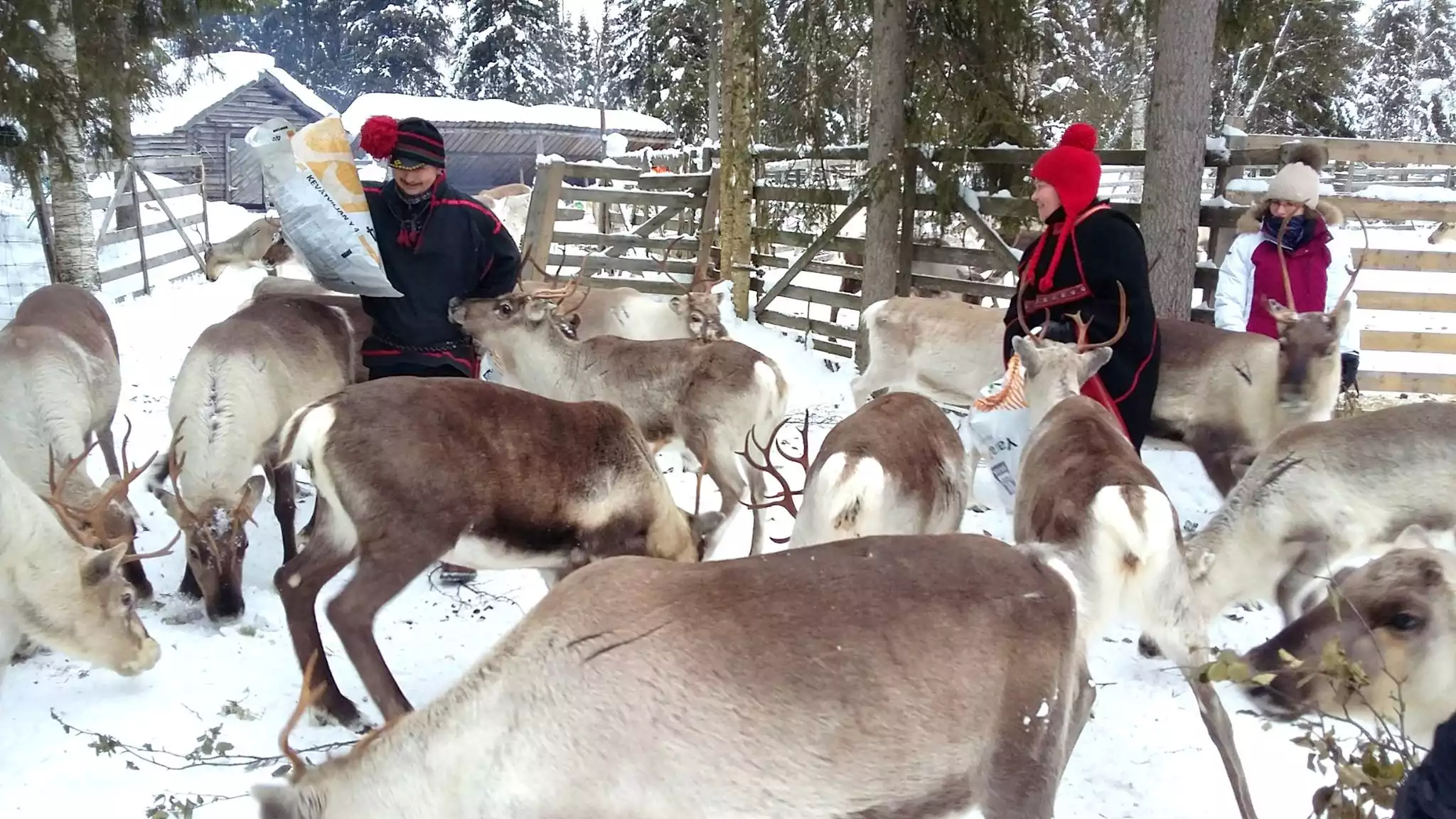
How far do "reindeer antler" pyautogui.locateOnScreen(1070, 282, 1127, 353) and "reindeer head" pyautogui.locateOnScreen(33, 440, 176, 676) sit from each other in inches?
143

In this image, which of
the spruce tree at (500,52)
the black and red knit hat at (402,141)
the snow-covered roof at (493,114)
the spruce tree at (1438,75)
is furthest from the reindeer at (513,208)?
the spruce tree at (1438,75)

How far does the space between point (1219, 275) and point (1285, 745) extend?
3.09 metres

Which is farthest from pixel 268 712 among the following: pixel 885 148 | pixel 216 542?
pixel 885 148

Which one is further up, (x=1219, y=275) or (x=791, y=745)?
(x=1219, y=275)

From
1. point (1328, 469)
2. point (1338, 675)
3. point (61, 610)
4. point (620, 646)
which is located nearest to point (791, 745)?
point (620, 646)

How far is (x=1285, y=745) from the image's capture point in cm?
377

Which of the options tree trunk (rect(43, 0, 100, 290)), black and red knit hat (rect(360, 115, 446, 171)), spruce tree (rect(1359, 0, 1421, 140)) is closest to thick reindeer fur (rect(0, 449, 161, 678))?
black and red knit hat (rect(360, 115, 446, 171))

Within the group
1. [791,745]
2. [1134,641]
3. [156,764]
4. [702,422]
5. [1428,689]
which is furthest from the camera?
[702,422]

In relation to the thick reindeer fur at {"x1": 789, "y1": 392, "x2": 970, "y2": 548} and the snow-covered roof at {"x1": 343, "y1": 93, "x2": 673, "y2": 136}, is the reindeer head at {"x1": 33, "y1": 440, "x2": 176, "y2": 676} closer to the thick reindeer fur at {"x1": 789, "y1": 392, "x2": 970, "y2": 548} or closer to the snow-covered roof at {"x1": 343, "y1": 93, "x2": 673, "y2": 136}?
the thick reindeer fur at {"x1": 789, "y1": 392, "x2": 970, "y2": 548}

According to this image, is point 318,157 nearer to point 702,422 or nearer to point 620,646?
point 702,422

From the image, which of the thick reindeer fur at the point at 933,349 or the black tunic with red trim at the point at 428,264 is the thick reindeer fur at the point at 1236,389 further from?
the black tunic with red trim at the point at 428,264

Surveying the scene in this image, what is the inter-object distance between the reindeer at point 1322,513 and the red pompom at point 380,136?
3833mm

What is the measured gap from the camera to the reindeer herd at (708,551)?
2.24 meters

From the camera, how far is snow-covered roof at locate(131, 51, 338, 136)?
93.2 ft
